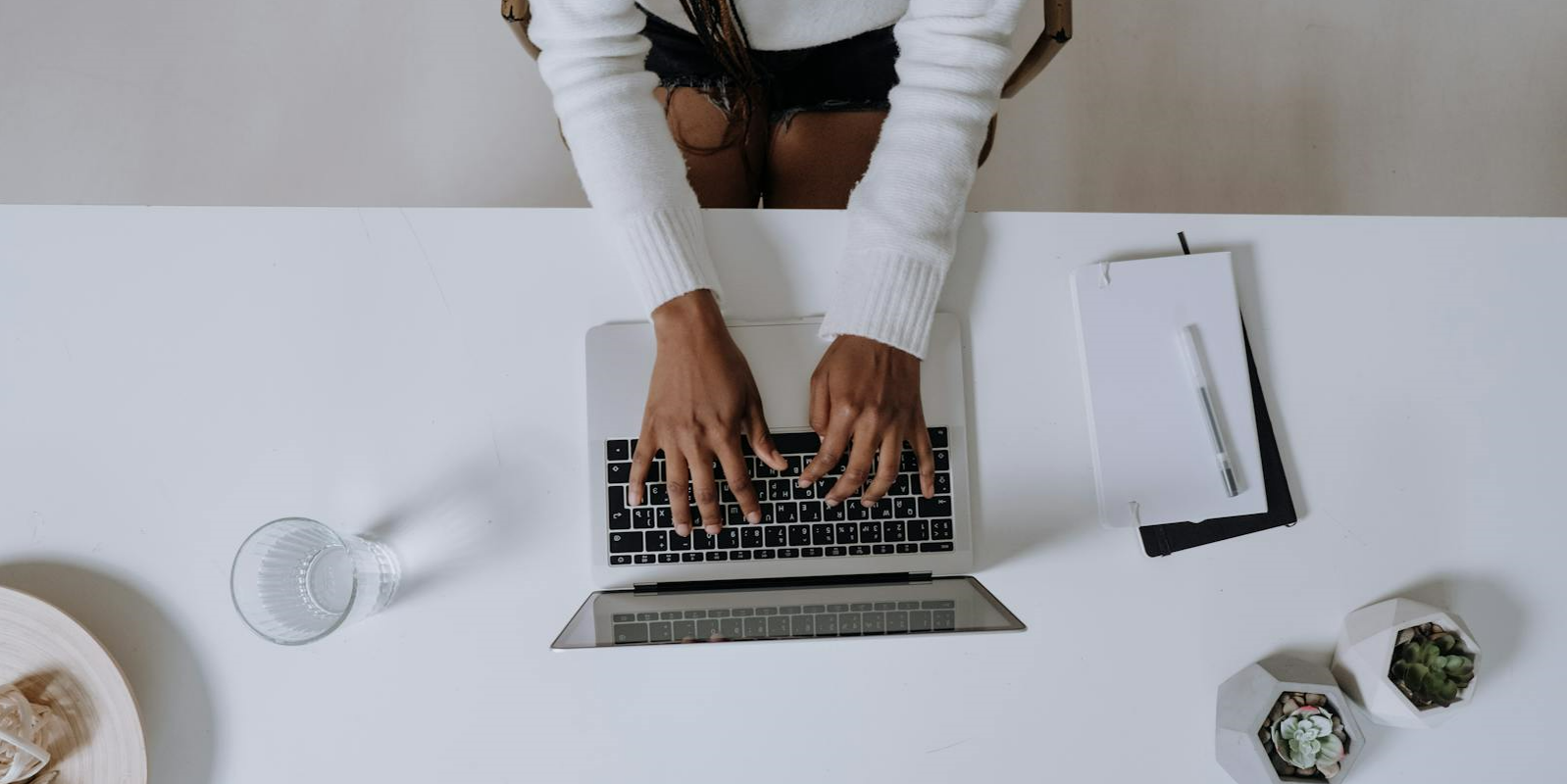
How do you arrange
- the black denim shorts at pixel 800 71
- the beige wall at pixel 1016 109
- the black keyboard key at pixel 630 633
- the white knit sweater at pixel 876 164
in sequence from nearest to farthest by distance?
the black keyboard key at pixel 630 633
the white knit sweater at pixel 876 164
the black denim shorts at pixel 800 71
the beige wall at pixel 1016 109

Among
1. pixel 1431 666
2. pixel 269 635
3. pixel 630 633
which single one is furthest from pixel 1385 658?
pixel 269 635

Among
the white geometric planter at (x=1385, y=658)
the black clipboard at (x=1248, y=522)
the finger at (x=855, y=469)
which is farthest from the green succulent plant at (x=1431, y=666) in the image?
the finger at (x=855, y=469)

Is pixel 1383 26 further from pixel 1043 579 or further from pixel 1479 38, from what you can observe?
pixel 1043 579

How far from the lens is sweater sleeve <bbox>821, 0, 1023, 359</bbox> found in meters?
0.70

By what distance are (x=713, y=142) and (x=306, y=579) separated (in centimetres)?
60

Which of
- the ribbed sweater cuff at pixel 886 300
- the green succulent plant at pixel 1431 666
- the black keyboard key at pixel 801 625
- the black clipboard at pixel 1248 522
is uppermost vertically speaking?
the ribbed sweater cuff at pixel 886 300

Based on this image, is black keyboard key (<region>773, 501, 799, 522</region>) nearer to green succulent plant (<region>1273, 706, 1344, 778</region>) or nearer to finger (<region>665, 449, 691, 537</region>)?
finger (<region>665, 449, 691, 537</region>)

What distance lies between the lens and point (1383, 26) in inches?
53.8

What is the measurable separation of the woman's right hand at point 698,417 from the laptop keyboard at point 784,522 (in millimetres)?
14

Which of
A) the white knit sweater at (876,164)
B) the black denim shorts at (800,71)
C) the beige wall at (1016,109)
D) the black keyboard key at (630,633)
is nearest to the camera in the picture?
the black keyboard key at (630,633)

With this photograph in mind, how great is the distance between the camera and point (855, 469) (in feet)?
2.27

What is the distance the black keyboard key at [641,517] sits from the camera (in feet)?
2.32

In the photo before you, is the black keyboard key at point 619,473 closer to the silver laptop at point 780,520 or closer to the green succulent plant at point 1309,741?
the silver laptop at point 780,520

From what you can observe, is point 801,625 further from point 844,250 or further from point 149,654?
point 149,654
